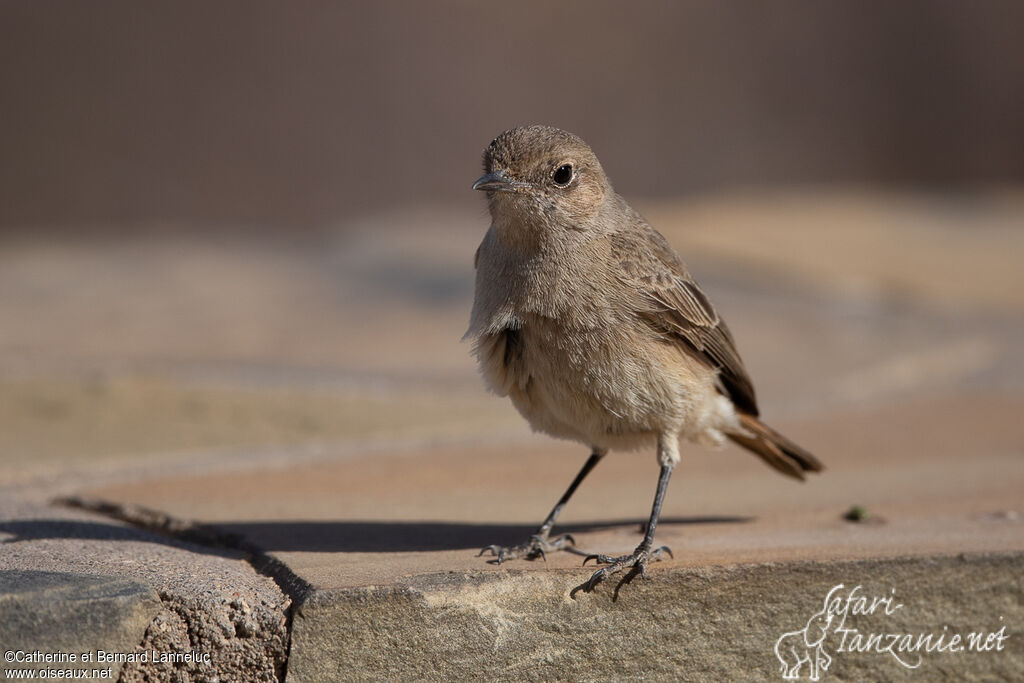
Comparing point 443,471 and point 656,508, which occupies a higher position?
point 443,471

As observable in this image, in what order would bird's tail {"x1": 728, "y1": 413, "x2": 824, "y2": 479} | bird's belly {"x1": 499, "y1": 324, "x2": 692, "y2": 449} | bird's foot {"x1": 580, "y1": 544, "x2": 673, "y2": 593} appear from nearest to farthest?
bird's foot {"x1": 580, "y1": 544, "x2": 673, "y2": 593} → bird's belly {"x1": 499, "y1": 324, "x2": 692, "y2": 449} → bird's tail {"x1": 728, "y1": 413, "x2": 824, "y2": 479}

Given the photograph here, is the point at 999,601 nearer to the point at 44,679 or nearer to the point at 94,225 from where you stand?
the point at 44,679

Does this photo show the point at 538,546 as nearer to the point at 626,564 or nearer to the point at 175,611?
the point at 626,564

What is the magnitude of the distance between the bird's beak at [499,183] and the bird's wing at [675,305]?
415 millimetres

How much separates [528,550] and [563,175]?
130cm

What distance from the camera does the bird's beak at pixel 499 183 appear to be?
13.7 feet

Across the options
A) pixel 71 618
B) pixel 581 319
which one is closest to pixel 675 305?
pixel 581 319

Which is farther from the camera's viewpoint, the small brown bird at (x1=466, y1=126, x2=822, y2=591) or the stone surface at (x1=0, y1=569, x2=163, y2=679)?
the small brown bird at (x1=466, y1=126, x2=822, y2=591)

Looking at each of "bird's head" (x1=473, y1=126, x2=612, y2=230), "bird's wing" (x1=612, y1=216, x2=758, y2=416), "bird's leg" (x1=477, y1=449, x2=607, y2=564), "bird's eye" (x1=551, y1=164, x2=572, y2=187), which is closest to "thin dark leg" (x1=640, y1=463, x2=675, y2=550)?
"bird's leg" (x1=477, y1=449, x2=607, y2=564)

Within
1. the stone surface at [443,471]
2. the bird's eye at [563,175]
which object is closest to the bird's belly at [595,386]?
the stone surface at [443,471]

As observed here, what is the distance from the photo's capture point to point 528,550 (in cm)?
400

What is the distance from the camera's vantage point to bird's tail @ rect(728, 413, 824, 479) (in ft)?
15.8

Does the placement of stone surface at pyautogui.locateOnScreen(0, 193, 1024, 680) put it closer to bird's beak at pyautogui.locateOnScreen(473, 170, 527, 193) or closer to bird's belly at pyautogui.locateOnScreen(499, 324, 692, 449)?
bird's belly at pyautogui.locateOnScreen(499, 324, 692, 449)

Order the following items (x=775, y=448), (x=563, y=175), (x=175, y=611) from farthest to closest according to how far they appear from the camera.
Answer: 1. (x=775, y=448)
2. (x=563, y=175)
3. (x=175, y=611)
